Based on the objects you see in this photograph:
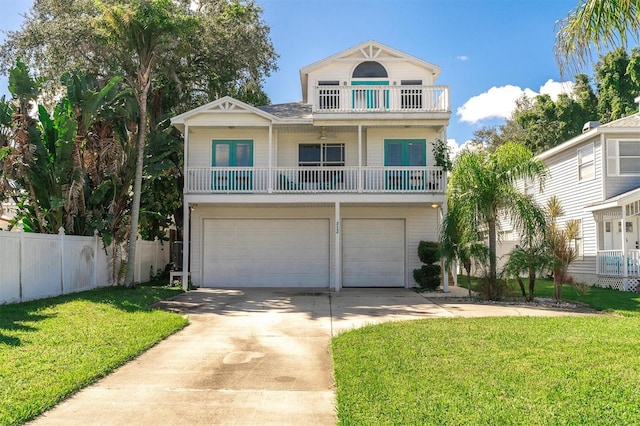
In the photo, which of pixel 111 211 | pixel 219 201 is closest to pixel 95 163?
pixel 111 211

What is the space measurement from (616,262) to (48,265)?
18.2 meters

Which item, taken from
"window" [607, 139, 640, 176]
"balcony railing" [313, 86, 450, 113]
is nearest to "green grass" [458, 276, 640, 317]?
"window" [607, 139, 640, 176]

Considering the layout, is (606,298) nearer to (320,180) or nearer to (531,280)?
(531,280)

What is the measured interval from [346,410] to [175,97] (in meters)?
19.6

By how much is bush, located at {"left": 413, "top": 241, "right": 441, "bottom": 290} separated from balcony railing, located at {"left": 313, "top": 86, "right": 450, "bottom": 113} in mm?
4748

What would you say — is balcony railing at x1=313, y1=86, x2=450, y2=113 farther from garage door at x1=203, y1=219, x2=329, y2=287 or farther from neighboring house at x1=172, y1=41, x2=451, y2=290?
garage door at x1=203, y1=219, x2=329, y2=287

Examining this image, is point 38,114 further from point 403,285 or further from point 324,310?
point 403,285

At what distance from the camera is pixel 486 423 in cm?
464

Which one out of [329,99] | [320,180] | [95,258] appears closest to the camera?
[95,258]

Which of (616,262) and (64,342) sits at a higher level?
(616,262)

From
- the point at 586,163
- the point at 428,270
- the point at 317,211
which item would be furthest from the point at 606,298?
the point at 317,211

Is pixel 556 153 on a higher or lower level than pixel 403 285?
higher

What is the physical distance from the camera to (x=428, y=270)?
1758 centimetres

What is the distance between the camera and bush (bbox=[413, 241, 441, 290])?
17.5 meters
